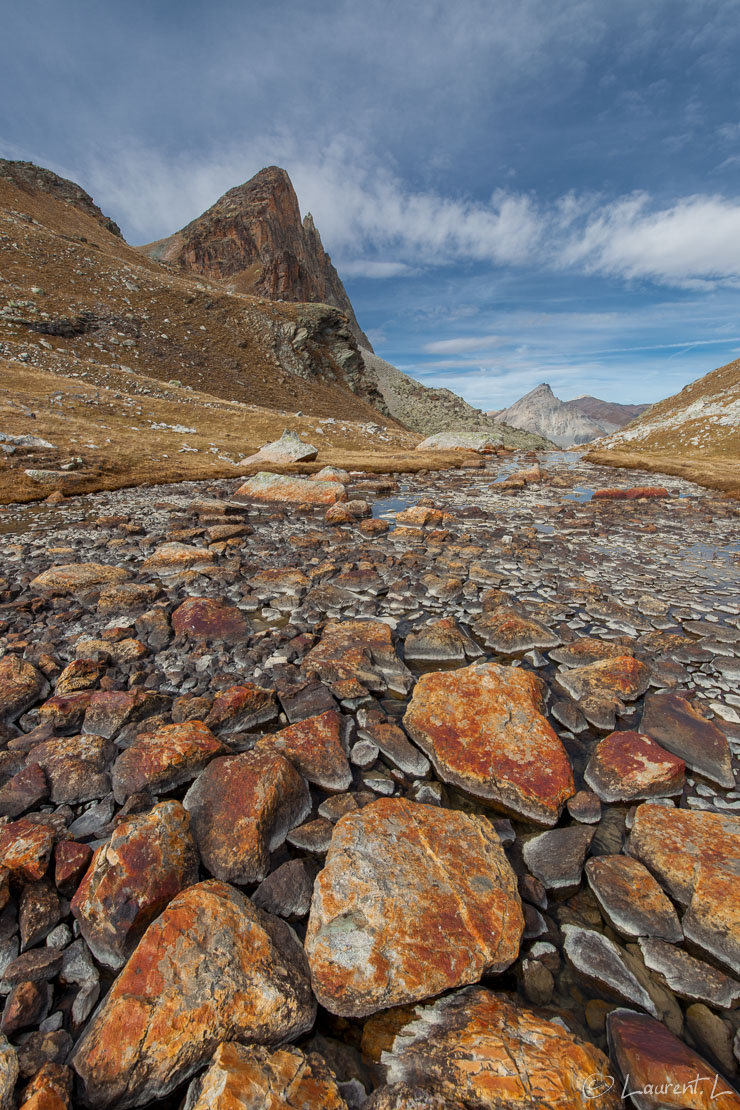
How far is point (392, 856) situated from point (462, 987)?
Answer: 37.1 inches

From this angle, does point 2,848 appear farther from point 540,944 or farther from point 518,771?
point 518,771

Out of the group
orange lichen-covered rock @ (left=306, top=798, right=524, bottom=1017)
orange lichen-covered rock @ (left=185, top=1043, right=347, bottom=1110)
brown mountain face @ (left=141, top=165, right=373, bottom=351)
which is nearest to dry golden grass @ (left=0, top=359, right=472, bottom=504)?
orange lichen-covered rock @ (left=306, top=798, right=524, bottom=1017)

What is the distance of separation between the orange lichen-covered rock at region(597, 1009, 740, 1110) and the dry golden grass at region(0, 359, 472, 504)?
2348cm

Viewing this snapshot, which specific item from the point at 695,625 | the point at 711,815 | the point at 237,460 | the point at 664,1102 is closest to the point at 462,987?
the point at 664,1102

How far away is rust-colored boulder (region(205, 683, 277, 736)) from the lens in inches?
230

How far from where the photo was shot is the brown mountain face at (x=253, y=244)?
128 m

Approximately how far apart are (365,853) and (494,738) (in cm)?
218

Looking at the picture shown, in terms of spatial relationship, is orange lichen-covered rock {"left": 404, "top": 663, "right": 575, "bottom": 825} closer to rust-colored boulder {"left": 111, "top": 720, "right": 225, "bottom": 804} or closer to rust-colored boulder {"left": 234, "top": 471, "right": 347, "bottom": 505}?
rust-colored boulder {"left": 111, "top": 720, "right": 225, "bottom": 804}

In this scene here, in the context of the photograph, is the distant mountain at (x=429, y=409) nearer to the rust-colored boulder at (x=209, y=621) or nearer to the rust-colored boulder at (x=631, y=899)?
the rust-colored boulder at (x=209, y=621)

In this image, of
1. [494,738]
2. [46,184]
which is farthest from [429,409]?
[494,738]

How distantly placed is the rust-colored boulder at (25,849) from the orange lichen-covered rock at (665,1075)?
4301mm

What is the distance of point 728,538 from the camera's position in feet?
53.5

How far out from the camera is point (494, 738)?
5387mm

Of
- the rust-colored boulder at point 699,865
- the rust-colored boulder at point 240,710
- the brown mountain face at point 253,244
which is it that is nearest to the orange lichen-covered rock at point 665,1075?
the rust-colored boulder at point 699,865
